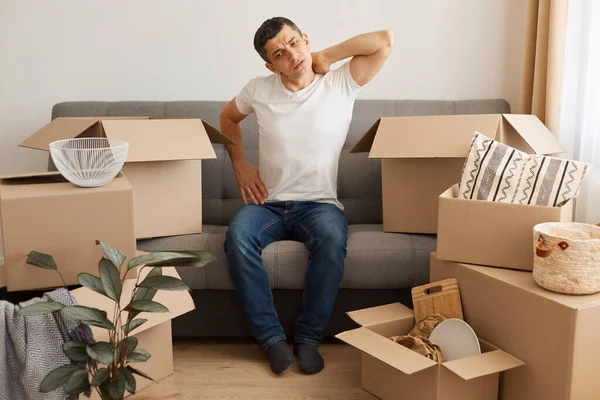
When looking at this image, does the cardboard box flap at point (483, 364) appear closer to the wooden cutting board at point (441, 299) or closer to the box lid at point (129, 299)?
the wooden cutting board at point (441, 299)

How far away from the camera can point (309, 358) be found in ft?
7.15

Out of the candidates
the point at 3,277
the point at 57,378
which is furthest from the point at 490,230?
the point at 3,277

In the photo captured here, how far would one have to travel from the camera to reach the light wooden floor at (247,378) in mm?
2039

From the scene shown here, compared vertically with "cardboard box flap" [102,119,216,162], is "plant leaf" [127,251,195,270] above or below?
below

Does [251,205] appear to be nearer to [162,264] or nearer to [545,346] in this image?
[162,264]

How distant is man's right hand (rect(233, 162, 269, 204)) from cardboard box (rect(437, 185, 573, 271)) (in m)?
0.75

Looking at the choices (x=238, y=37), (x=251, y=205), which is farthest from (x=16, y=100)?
(x=251, y=205)

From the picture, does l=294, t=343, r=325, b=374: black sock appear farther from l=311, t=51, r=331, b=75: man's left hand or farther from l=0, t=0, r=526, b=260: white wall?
l=0, t=0, r=526, b=260: white wall

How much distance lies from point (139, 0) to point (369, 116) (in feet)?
3.88

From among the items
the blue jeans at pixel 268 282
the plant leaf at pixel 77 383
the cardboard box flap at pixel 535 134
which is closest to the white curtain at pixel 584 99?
the cardboard box flap at pixel 535 134

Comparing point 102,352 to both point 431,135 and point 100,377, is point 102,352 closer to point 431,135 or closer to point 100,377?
point 100,377

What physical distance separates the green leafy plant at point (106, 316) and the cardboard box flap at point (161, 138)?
593 mm

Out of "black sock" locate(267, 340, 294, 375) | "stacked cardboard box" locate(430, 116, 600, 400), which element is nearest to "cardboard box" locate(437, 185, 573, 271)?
"stacked cardboard box" locate(430, 116, 600, 400)

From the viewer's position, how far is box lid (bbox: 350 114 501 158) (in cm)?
222
